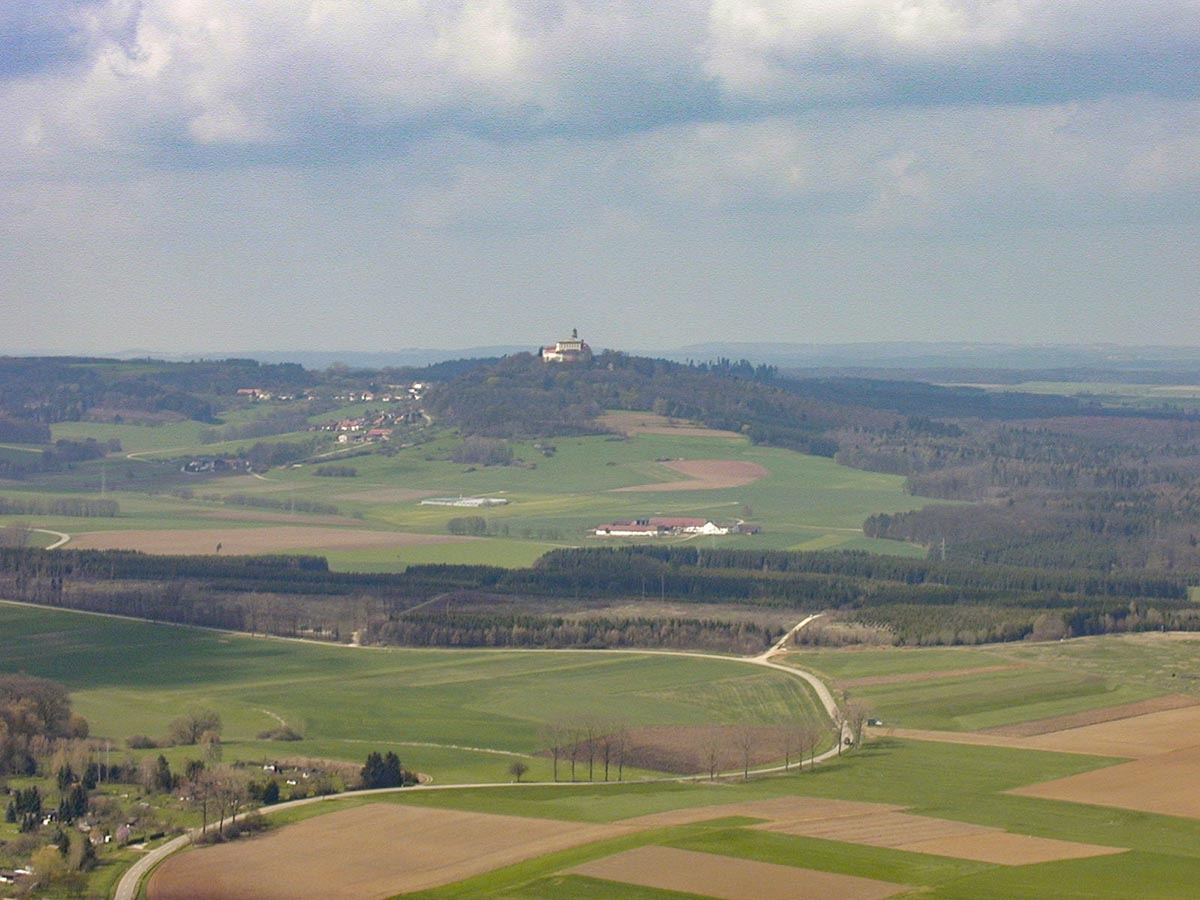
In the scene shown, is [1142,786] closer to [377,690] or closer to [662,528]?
[377,690]

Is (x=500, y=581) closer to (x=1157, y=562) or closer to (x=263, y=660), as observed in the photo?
(x=263, y=660)

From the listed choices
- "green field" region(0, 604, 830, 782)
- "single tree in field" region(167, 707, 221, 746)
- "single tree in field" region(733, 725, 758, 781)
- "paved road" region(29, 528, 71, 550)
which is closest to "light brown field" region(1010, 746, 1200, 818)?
"single tree in field" region(733, 725, 758, 781)

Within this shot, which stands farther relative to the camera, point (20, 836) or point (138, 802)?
point (138, 802)

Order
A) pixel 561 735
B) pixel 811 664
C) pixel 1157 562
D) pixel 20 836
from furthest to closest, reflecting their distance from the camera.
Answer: pixel 1157 562, pixel 811 664, pixel 561 735, pixel 20 836

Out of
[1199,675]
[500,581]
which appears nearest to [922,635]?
[1199,675]

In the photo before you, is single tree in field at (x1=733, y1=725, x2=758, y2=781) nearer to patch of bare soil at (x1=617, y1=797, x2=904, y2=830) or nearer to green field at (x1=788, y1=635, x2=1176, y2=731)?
patch of bare soil at (x1=617, y1=797, x2=904, y2=830)

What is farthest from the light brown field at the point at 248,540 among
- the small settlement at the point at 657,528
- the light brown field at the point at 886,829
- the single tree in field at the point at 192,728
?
the light brown field at the point at 886,829

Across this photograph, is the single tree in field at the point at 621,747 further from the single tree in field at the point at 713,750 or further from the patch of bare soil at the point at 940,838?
the patch of bare soil at the point at 940,838
